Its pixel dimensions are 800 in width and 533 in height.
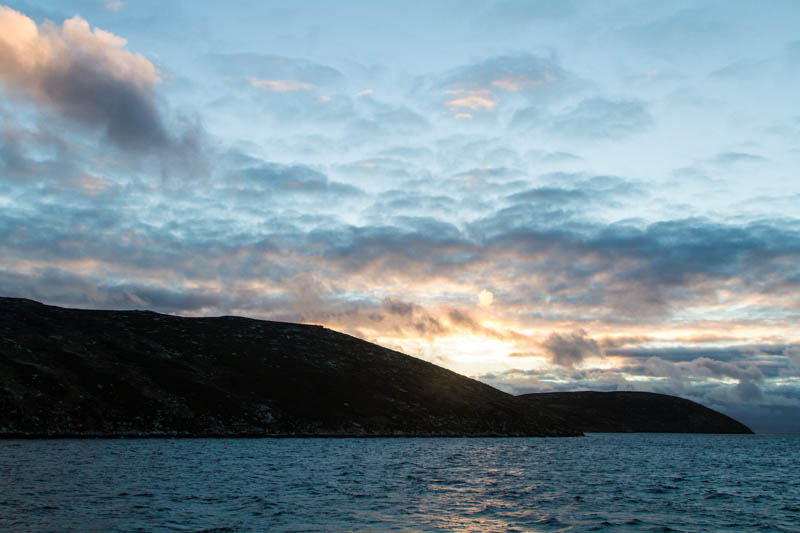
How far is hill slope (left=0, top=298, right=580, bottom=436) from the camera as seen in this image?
11912 cm

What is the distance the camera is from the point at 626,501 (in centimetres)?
4894

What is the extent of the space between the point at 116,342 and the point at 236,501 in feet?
478

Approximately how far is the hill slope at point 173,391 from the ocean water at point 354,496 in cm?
4261

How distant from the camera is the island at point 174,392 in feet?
389

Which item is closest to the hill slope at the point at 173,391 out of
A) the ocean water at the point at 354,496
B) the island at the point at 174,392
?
the island at the point at 174,392

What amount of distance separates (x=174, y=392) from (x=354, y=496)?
111509 millimetres

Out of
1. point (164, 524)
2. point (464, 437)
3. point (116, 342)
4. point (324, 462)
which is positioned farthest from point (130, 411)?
point (164, 524)

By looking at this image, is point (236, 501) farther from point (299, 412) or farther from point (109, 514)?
point (299, 412)

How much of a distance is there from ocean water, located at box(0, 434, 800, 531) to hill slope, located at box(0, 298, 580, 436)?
42.6 meters

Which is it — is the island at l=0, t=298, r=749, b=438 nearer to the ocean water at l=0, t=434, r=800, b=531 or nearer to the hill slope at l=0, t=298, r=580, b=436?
the hill slope at l=0, t=298, r=580, b=436

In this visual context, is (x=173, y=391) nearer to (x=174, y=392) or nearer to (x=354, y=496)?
(x=174, y=392)

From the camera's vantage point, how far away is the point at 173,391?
14462 cm

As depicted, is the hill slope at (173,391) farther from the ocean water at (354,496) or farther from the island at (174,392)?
the ocean water at (354,496)

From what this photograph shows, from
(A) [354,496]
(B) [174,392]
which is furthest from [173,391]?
(A) [354,496]
